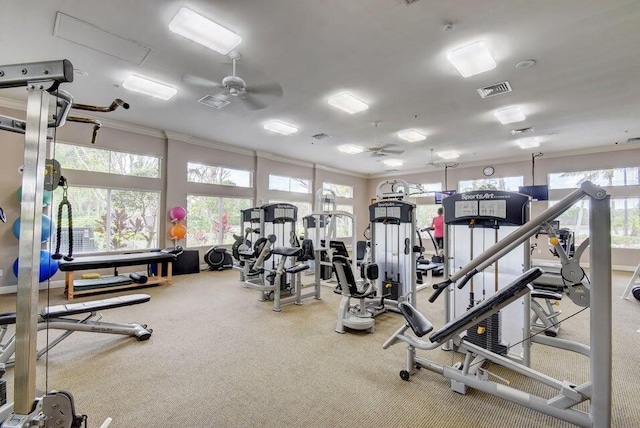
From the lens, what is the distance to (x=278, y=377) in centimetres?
257

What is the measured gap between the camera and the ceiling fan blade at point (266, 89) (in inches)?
133

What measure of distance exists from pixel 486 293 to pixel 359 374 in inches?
58.9

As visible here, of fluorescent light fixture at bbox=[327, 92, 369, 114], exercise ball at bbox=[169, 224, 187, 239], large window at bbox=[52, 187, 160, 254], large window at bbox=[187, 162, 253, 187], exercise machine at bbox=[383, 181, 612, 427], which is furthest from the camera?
large window at bbox=[187, 162, 253, 187]

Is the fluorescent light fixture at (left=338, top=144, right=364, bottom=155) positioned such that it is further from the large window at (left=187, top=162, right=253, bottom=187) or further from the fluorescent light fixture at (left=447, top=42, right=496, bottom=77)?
the fluorescent light fixture at (left=447, top=42, right=496, bottom=77)

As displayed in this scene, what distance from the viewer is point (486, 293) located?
2928 mm

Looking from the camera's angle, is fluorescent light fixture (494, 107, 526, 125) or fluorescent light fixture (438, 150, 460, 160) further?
fluorescent light fixture (438, 150, 460, 160)

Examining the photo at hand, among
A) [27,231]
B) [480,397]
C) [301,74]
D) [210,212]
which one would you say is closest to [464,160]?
[301,74]

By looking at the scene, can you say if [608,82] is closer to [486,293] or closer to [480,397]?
[486,293]

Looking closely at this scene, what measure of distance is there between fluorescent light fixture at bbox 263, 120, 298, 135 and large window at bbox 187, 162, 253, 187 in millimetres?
2327

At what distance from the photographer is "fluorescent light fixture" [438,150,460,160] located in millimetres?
8789

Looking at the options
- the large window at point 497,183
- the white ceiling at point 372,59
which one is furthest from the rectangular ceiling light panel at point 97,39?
the large window at point 497,183

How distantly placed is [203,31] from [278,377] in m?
3.56

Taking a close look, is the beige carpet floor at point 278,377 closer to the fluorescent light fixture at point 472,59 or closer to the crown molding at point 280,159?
the fluorescent light fixture at point 472,59

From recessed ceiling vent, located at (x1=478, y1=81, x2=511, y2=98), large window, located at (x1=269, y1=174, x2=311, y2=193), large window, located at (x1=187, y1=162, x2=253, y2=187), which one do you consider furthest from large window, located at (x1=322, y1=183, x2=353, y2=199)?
recessed ceiling vent, located at (x1=478, y1=81, x2=511, y2=98)
